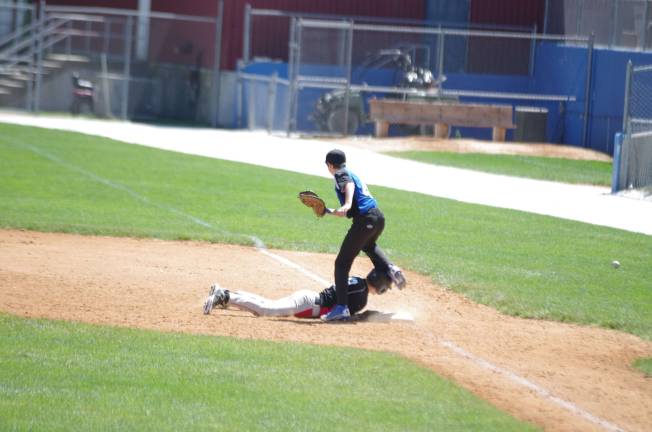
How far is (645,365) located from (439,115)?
24.2 m

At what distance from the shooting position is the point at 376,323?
10688mm

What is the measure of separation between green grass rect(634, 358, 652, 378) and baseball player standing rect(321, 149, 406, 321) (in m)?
2.34

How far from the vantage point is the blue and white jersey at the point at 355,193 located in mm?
10422

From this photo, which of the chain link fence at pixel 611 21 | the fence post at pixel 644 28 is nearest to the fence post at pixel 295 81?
the chain link fence at pixel 611 21

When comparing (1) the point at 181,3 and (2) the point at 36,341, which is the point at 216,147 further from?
(2) the point at 36,341

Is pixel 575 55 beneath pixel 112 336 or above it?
above

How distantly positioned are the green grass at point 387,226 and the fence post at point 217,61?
14.7 meters

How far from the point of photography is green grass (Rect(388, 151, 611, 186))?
26797 millimetres

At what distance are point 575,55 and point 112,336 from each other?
2762 centimetres

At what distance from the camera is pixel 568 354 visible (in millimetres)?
9773

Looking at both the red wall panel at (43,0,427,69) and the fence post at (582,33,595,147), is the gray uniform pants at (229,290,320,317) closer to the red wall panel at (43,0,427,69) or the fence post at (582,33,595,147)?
the fence post at (582,33,595,147)

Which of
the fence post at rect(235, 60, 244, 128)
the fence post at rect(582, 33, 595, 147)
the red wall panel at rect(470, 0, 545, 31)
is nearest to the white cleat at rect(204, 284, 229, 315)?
the fence post at rect(582, 33, 595, 147)

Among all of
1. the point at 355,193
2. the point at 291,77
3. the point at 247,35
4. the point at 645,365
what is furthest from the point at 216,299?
the point at 247,35

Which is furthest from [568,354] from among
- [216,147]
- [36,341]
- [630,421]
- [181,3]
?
[181,3]
